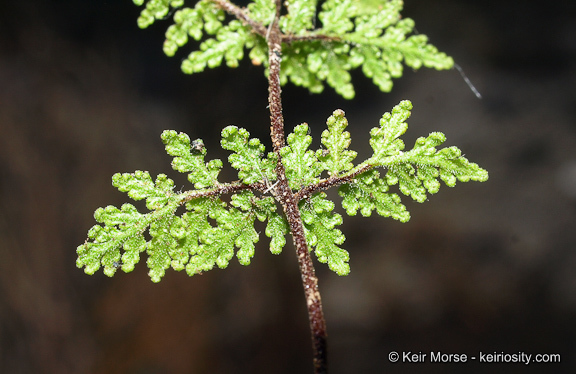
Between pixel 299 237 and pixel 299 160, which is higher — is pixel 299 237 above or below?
below

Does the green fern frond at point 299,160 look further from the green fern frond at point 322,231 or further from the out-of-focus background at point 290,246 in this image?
the out-of-focus background at point 290,246

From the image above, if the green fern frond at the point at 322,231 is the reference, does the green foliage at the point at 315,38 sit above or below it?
above

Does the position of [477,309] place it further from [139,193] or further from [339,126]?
[139,193]

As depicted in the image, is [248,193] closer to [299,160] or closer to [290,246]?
[299,160]

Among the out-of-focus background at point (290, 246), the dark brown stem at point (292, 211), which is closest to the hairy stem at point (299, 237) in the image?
the dark brown stem at point (292, 211)

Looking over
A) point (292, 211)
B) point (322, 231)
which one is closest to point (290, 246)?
point (322, 231)

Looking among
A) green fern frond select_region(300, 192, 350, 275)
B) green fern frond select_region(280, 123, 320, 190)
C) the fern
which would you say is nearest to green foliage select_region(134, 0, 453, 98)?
the fern
